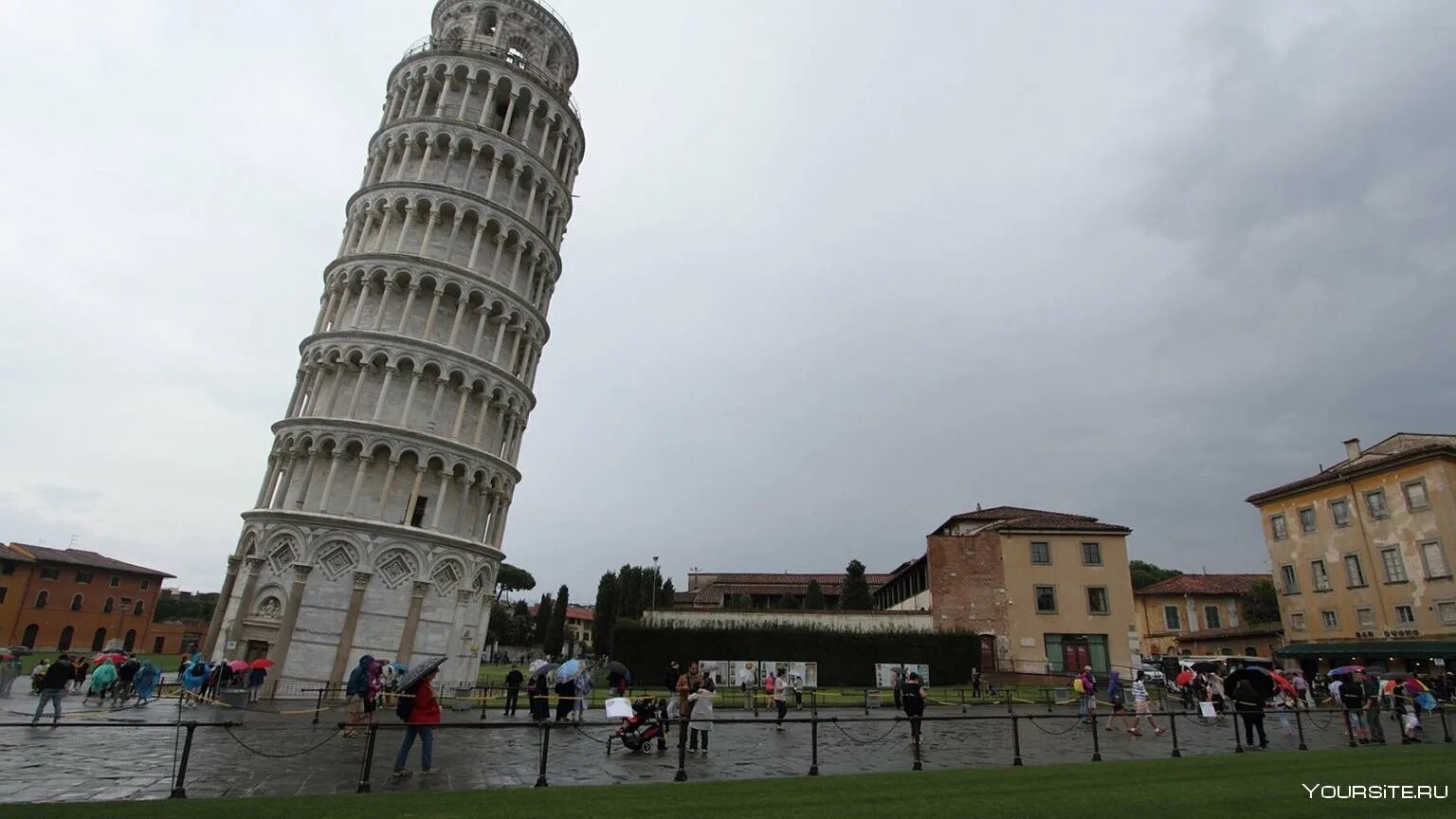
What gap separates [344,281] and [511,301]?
307 inches

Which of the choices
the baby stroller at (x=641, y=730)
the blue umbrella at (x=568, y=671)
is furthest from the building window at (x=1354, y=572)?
the blue umbrella at (x=568, y=671)

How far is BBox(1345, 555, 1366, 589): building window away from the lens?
39.8 m

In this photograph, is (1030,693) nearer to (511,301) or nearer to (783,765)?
(783,765)

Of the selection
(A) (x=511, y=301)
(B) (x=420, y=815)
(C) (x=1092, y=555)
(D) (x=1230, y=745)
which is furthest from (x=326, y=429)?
(C) (x=1092, y=555)

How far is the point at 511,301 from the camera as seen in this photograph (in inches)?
1423

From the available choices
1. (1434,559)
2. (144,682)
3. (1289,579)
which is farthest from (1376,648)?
(144,682)

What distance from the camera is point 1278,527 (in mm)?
45812

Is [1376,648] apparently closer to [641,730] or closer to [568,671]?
[641,730]

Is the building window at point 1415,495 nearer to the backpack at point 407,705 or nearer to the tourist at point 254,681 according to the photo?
the backpack at point 407,705

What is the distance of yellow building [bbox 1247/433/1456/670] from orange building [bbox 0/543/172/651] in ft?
310

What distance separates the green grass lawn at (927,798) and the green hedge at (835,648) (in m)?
28.0

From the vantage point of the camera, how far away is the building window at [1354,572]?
39.8 m

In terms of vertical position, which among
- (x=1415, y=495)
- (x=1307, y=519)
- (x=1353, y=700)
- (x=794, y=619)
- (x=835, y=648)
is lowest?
(x=1353, y=700)

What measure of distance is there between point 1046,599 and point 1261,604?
2881 cm
